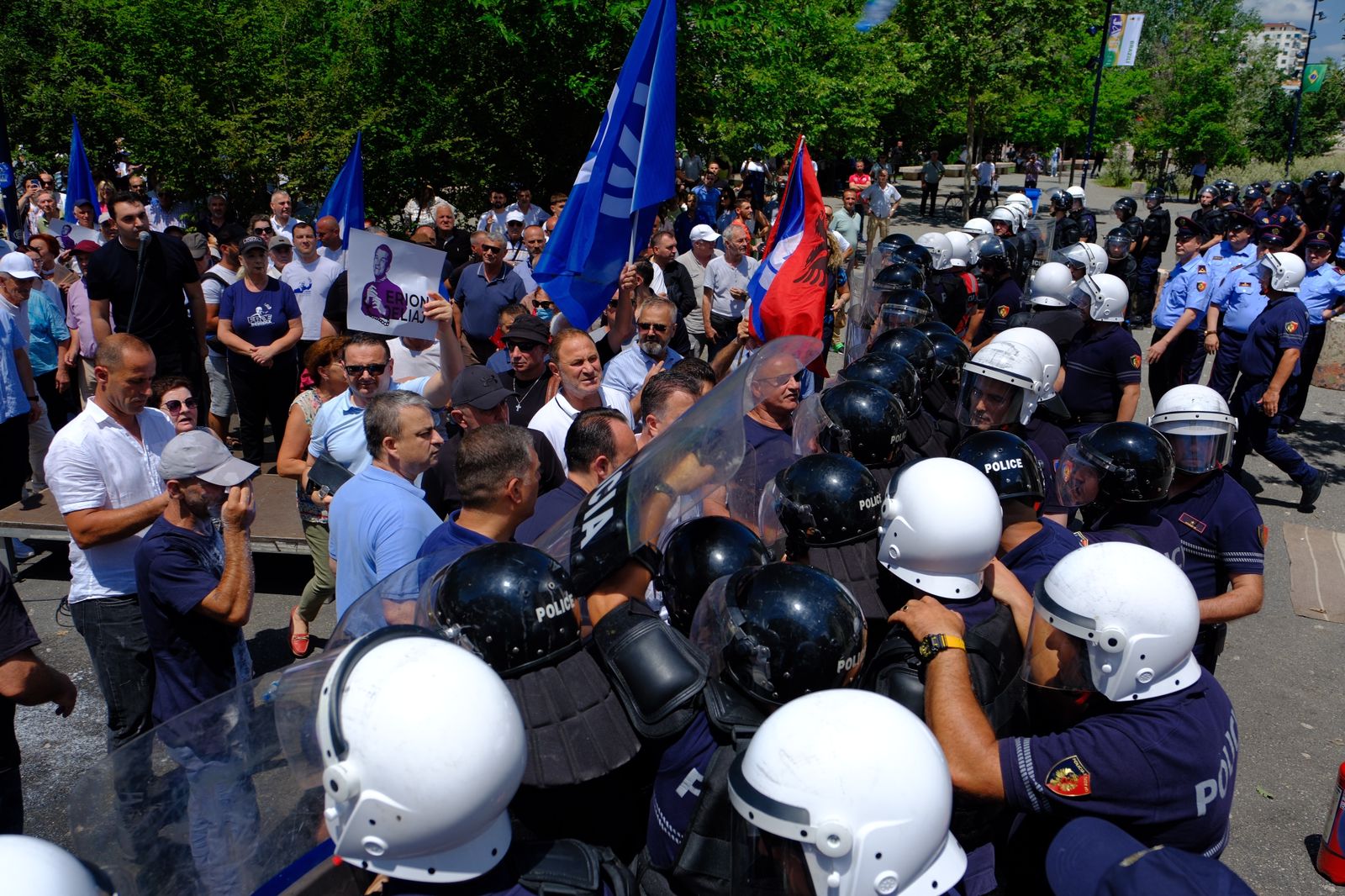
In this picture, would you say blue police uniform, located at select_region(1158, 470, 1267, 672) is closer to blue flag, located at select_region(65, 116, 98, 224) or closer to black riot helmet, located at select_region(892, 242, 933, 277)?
black riot helmet, located at select_region(892, 242, 933, 277)

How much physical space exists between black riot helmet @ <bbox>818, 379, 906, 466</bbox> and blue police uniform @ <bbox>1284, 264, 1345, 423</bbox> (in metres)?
7.18

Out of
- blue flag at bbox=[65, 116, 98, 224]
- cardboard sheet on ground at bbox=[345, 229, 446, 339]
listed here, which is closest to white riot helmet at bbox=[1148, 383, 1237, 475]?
cardboard sheet on ground at bbox=[345, 229, 446, 339]

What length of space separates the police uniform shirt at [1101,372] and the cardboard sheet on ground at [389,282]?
13.8 ft

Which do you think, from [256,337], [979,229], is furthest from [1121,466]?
[979,229]

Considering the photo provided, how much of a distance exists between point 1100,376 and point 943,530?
4.15 meters

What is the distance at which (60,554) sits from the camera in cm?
742

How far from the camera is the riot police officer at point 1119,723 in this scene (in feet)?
7.93

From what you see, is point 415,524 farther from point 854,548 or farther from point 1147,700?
point 1147,700

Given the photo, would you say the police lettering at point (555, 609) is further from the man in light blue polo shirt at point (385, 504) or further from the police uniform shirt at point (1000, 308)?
the police uniform shirt at point (1000, 308)

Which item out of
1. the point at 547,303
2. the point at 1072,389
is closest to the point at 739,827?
the point at 1072,389

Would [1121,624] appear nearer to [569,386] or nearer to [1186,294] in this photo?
[569,386]

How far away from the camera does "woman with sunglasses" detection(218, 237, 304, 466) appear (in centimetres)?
760

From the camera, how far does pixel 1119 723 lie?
2.48m

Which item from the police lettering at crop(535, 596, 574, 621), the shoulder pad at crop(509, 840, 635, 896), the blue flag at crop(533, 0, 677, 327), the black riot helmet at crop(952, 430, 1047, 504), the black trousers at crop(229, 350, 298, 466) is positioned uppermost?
the blue flag at crop(533, 0, 677, 327)
